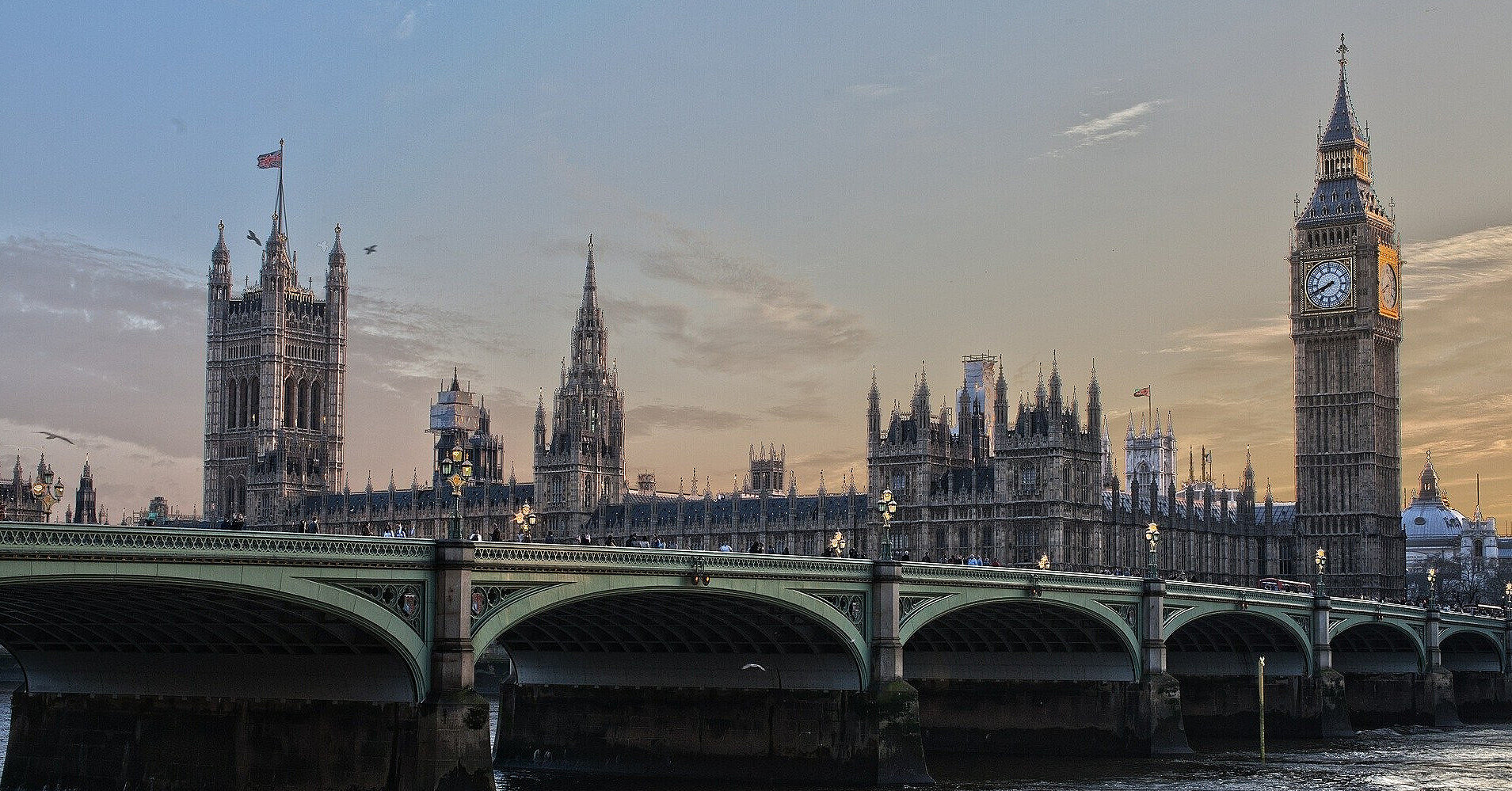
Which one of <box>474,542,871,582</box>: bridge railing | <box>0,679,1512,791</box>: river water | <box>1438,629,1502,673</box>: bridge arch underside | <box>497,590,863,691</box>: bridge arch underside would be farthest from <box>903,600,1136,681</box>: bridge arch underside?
<box>1438,629,1502,673</box>: bridge arch underside

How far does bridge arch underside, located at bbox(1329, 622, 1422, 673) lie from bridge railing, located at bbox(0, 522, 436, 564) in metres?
69.0

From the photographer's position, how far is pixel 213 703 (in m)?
57.3

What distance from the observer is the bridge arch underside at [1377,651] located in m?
108

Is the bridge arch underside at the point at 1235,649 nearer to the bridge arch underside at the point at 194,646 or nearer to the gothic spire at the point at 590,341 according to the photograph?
the bridge arch underside at the point at 194,646

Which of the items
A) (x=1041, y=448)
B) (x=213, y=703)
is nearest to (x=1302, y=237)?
(x=1041, y=448)

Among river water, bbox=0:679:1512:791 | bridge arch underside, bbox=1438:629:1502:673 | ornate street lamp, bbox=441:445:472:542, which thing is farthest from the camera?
bridge arch underside, bbox=1438:629:1502:673

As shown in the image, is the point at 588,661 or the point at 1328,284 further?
the point at 1328,284

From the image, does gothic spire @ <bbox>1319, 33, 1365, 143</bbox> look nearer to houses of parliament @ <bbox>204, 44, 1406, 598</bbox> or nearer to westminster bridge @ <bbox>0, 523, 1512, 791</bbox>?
houses of parliament @ <bbox>204, 44, 1406, 598</bbox>

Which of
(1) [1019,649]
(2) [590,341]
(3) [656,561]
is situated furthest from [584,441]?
(3) [656,561]

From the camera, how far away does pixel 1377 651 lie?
364 ft

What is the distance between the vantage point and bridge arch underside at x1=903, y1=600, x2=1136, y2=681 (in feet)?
263

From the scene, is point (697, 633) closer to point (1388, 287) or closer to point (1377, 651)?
point (1377, 651)

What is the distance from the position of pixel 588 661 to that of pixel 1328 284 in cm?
10414

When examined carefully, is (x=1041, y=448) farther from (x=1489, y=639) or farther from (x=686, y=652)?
(x=686, y=652)
